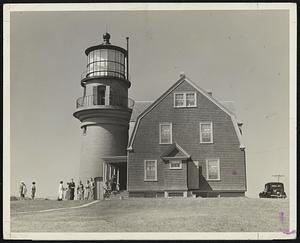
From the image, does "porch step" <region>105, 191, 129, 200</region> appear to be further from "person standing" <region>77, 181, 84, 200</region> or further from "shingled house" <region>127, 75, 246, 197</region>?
"person standing" <region>77, 181, 84, 200</region>

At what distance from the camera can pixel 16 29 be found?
19.0 m

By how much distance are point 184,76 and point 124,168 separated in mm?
5683

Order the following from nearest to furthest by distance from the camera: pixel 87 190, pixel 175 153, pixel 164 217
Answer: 1. pixel 164 217
2. pixel 175 153
3. pixel 87 190

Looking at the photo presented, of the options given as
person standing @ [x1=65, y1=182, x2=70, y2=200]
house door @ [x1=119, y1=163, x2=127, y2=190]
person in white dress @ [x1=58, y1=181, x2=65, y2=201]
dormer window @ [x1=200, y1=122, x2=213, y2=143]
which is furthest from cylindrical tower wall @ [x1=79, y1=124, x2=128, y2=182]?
dormer window @ [x1=200, y1=122, x2=213, y2=143]

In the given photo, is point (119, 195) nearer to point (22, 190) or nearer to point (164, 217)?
point (22, 190)

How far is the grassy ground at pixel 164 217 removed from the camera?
18516mm

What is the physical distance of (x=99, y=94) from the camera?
2778 cm

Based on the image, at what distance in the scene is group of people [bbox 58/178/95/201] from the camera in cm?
2464

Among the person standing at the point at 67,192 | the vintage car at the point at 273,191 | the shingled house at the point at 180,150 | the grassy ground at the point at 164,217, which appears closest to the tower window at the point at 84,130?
the shingled house at the point at 180,150

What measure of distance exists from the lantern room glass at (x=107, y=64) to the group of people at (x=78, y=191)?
17.4 ft

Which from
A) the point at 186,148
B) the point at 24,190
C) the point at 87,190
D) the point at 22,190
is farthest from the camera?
the point at 87,190

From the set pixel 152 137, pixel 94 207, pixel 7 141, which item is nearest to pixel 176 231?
pixel 94 207

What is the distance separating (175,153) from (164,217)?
5720mm

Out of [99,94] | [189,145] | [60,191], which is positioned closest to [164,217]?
[189,145]
